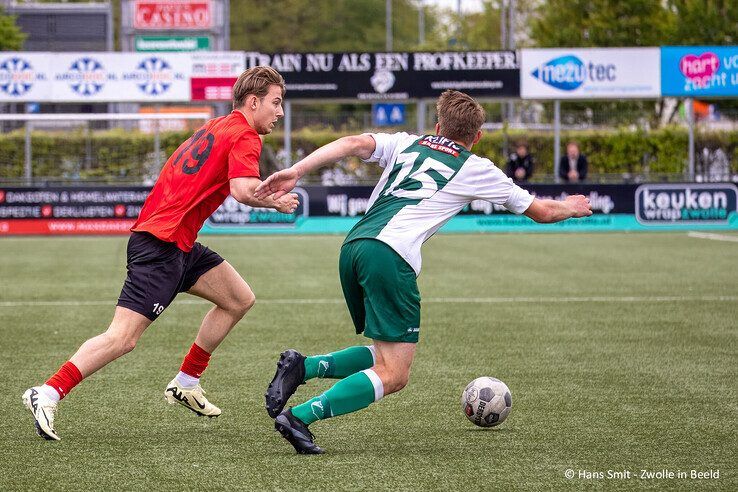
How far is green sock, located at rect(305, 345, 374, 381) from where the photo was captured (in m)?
6.27

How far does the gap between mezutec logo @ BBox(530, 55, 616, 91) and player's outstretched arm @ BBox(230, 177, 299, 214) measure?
24.1 m

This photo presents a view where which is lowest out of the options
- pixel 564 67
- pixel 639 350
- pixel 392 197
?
pixel 639 350

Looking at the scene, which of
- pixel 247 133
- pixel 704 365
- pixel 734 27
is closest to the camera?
pixel 247 133

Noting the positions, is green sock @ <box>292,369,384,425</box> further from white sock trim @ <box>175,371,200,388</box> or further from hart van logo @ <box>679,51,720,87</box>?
hart van logo @ <box>679,51,720,87</box>

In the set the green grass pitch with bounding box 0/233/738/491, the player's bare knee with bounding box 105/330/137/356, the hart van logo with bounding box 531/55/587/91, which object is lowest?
the green grass pitch with bounding box 0/233/738/491

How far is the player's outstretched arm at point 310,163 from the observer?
18.9 ft

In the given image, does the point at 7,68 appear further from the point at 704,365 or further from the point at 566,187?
the point at 704,365

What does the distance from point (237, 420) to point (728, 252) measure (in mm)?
14992

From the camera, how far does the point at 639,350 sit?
380 inches

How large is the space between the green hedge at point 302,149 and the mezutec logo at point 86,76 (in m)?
1.29

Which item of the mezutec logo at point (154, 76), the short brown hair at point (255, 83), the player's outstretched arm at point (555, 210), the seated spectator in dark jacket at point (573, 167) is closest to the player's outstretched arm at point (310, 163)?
the short brown hair at point (255, 83)

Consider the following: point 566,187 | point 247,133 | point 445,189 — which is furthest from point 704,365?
point 566,187

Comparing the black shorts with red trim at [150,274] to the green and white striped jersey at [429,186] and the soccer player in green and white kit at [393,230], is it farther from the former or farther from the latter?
the green and white striped jersey at [429,186]

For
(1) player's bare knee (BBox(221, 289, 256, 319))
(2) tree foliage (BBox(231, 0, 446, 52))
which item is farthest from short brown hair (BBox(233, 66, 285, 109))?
(2) tree foliage (BBox(231, 0, 446, 52))
